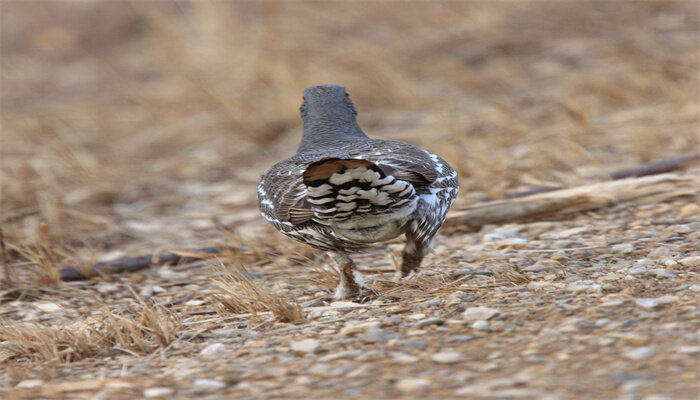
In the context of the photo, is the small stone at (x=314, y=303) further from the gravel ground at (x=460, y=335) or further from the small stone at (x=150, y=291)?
the small stone at (x=150, y=291)

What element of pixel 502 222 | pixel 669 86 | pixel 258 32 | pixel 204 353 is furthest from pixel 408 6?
pixel 204 353

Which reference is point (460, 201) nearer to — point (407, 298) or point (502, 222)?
point (502, 222)

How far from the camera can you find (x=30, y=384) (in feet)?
10.9

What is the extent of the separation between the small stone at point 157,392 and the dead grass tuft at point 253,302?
0.91 metres

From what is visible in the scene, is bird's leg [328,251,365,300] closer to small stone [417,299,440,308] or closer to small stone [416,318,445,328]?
small stone [417,299,440,308]

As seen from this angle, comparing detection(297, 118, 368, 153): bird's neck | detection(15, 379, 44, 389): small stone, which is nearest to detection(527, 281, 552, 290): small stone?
detection(297, 118, 368, 153): bird's neck

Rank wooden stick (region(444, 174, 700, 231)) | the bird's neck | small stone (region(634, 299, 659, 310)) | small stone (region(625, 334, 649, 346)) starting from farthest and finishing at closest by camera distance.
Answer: wooden stick (region(444, 174, 700, 231)) → the bird's neck → small stone (region(634, 299, 659, 310)) → small stone (region(625, 334, 649, 346))

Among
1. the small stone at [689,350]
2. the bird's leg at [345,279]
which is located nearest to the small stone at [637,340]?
the small stone at [689,350]

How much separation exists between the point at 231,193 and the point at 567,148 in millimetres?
3468

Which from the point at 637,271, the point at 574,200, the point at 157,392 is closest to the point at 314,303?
the point at 157,392

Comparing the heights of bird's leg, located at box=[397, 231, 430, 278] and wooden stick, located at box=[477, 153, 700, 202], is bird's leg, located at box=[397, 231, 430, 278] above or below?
below

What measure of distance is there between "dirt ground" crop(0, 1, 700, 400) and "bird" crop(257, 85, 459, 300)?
29 centimetres

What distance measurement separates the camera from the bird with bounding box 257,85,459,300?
3.44m

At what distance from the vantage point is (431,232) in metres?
4.16
